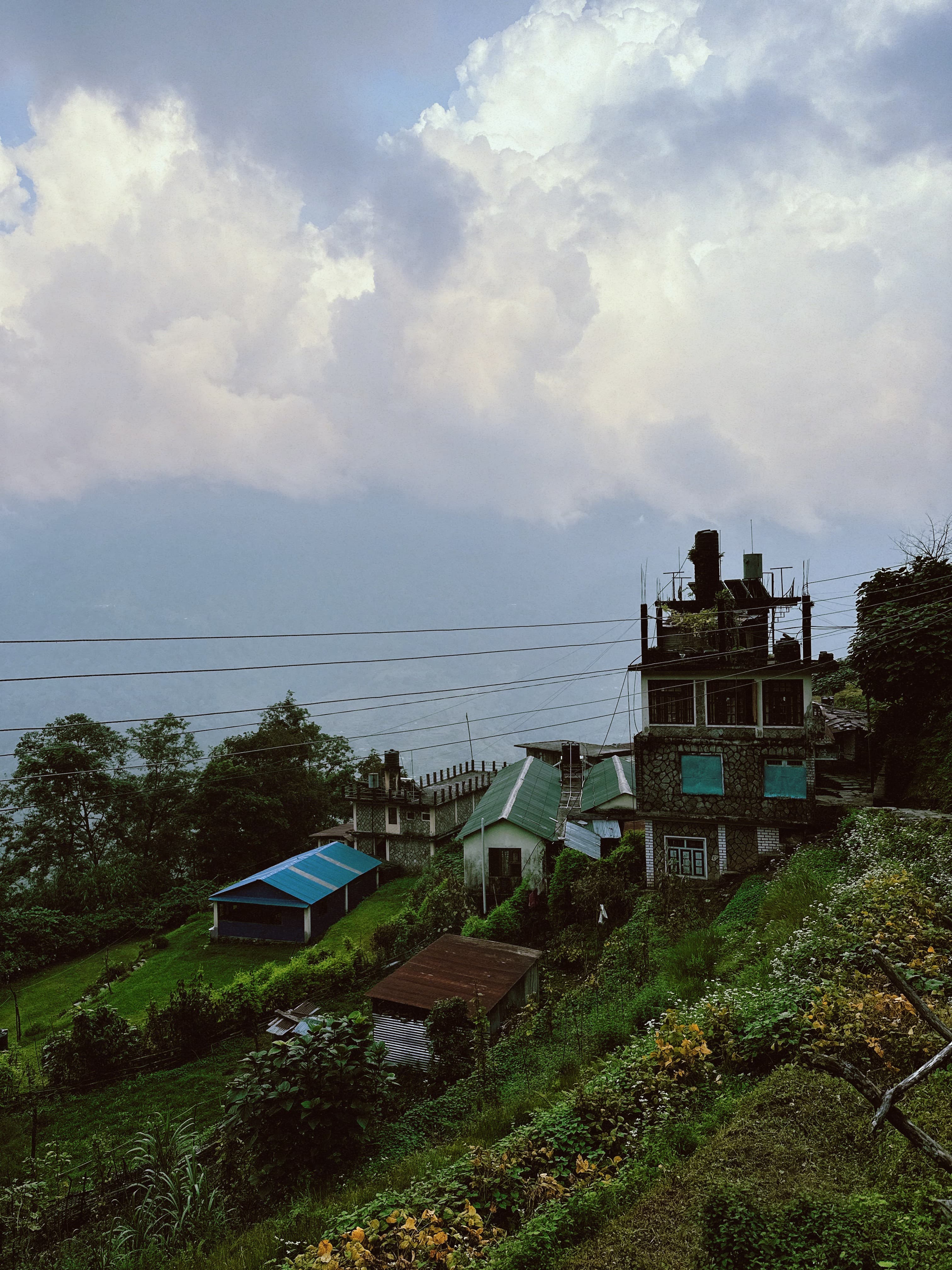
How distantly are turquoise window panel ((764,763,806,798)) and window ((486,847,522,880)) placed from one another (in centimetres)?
1191

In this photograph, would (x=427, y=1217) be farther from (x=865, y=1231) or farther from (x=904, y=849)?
(x=904, y=849)

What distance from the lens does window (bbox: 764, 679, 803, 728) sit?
71.8 feet

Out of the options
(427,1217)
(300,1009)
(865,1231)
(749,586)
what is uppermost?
(749,586)

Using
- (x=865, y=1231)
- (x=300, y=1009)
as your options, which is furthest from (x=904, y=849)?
(x=300, y=1009)

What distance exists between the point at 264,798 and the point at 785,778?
1223 inches

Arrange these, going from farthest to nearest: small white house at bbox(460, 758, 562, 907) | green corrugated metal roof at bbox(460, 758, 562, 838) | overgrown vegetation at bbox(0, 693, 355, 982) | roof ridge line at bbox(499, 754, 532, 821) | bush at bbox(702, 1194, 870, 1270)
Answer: overgrown vegetation at bbox(0, 693, 355, 982), green corrugated metal roof at bbox(460, 758, 562, 838), roof ridge line at bbox(499, 754, 532, 821), small white house at bbox(460, 758, 562, 907), bush at bbox(702, 1194, 870, 1270)

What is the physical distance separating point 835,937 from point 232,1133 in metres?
10.7

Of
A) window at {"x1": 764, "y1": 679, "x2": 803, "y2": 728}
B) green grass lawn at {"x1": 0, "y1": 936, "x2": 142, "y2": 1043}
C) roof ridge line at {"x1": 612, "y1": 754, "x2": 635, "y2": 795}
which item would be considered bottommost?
green grass lawn at {"x1": 0, "y1": 936, "x2": 142, "y2": 1043}

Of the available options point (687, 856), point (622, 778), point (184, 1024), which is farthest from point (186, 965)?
point (687, 856)

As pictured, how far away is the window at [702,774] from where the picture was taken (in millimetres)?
22422

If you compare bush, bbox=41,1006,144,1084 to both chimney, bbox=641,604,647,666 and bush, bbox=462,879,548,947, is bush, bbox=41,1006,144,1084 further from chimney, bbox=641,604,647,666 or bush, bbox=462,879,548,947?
chimney, bbox=641,604,647,666

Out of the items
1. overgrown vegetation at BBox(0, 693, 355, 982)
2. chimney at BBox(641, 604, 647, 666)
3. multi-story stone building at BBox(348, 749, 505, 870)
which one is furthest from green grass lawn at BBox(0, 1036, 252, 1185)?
multi-story stone building at BBox(348, 749, 505, 870)

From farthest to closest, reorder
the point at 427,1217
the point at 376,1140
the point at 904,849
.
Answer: the point at 904,849 < the point at 376,1140 < the point at 427,1217

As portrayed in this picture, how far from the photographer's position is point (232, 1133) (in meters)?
11.6
